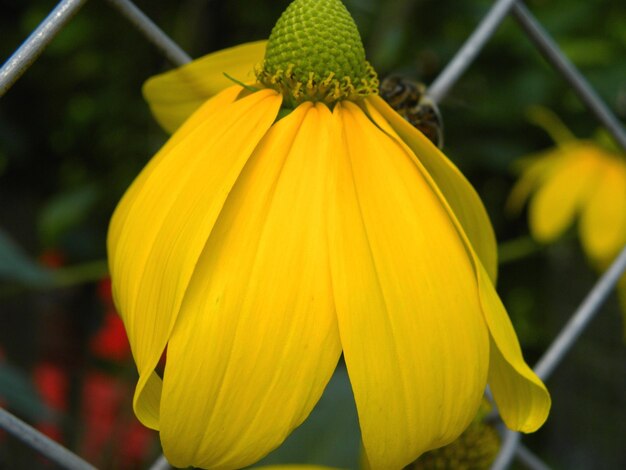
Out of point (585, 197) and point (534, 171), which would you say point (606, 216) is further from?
point (534, 171)

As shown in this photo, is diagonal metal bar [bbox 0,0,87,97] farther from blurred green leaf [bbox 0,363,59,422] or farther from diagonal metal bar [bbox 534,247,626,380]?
blurred green leaf [bbox 0,363,59,422]

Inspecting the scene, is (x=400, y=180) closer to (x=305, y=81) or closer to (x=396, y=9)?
(x=305, y=81)

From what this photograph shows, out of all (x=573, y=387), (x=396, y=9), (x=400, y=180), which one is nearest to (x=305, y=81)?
(x=400, y=180)

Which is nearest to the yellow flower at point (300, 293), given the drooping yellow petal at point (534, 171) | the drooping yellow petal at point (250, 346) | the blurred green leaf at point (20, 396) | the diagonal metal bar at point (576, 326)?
the drooping yellow petal at point (250, 346)

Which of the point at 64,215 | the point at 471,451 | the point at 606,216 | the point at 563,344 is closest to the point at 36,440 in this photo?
the point at 471,451

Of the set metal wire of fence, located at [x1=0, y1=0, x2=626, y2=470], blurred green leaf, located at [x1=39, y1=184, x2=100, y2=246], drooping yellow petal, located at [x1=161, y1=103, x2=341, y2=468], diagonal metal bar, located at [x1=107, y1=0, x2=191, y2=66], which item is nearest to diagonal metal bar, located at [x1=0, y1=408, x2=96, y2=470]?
metal wire of fence, located at [x1=0, y1=0, x2=626, y2=470]

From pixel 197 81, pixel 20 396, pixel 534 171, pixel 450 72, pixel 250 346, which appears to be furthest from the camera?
pixel 534 171
